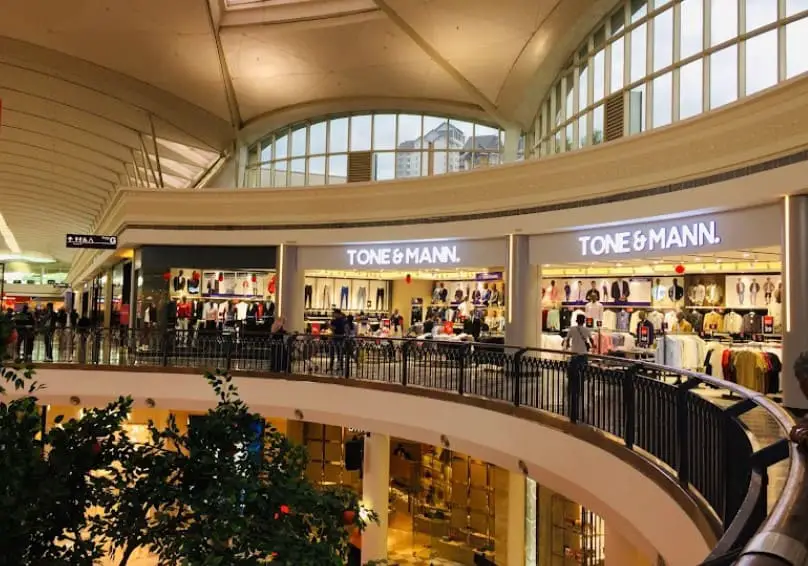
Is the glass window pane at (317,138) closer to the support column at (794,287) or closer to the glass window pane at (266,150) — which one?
the glass window pane at (266,150)

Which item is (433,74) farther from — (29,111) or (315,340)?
(29,111)

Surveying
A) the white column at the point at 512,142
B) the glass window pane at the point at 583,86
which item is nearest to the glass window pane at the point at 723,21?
the glass window pane at the point at 583,86

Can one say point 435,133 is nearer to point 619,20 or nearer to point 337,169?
point 337,169

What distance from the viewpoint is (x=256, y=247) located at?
59.5 feet

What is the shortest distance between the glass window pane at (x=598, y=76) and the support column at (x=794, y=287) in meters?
6.63

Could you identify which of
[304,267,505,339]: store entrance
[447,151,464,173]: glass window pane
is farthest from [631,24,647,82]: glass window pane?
[447,151,464,173]: glass window pane

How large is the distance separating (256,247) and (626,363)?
12.7 meters

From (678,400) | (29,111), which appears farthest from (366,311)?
(678,400)

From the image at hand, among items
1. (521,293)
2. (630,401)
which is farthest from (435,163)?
(630,401)

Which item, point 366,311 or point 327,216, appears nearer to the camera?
point 327,216

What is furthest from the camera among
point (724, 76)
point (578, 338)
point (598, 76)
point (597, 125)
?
point (598, 76)

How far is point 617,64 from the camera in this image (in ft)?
47.0

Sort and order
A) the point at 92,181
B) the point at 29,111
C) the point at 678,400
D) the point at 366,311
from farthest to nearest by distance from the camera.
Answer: the point at 92,181, the point at 29,111, the point at 366,311, the point at 678,400

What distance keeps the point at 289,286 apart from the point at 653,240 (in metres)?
9.62
